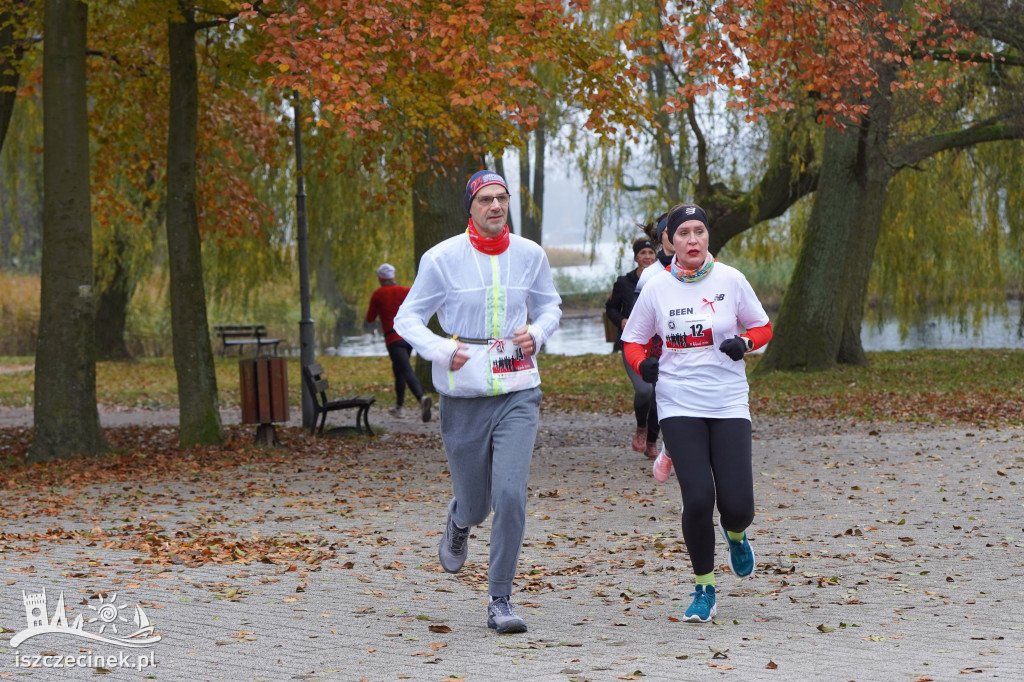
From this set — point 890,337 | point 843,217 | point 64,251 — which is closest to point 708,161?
point 843,217

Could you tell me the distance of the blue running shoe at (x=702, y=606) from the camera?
19.5 feet

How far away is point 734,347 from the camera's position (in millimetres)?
5711

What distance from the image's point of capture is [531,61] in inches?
480

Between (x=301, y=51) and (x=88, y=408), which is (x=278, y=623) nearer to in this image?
(x=301, y=51)

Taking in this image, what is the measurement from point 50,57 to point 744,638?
10.0 metres


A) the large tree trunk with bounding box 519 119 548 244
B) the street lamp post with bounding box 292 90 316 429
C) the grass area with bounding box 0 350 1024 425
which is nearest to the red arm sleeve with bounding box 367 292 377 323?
the street lamp post with bounding box 292 90 316 429

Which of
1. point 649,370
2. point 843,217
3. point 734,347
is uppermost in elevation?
point 843,217

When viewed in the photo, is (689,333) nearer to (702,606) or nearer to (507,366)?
(507,366)

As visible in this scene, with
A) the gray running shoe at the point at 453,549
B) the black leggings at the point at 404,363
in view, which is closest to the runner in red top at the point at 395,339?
the black leggings at the point at 404,363

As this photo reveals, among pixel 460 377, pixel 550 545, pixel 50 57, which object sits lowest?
pixel 550 545

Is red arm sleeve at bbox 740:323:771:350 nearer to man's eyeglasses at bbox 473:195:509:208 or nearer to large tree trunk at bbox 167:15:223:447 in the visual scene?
man's eyeglasses at bbox 473:195:509:208

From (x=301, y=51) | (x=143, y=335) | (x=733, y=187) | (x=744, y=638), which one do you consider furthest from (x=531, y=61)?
(x=143, y=335)

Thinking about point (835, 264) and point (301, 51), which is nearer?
point (301, 51)

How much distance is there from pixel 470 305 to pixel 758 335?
4.45ft
